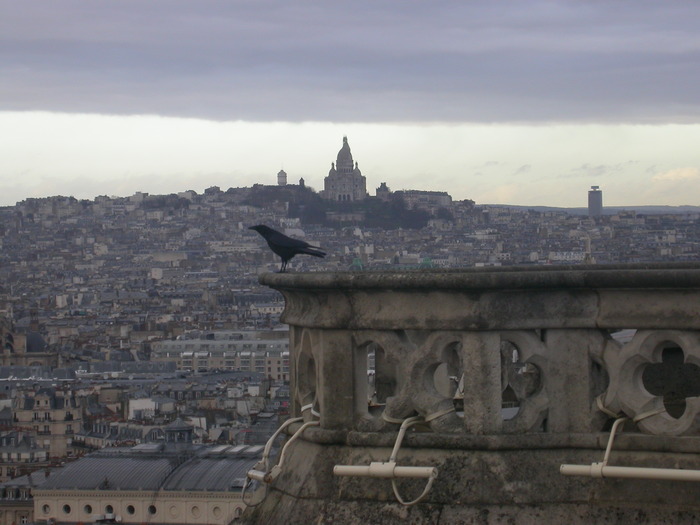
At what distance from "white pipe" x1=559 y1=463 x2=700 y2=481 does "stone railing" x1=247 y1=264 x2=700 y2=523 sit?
0.18 feet

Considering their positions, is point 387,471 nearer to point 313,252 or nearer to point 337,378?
point 337,378

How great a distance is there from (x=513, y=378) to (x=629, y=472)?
37cm

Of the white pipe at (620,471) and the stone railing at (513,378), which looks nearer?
the white pipe at (620,471)

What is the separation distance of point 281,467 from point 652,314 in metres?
0.91

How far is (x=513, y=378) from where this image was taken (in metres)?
4.26

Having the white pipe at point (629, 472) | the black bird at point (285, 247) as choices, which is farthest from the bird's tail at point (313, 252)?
the white pipe at point (629, 472)

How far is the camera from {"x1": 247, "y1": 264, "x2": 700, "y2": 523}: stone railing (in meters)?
4.06

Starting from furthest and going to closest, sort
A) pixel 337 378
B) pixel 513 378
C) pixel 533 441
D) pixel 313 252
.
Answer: pixel 313 252, pixel 337 378, pixel 513 378, pixel 533 441

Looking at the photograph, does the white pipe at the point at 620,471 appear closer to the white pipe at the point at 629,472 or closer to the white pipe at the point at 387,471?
the white pipe at the point at 629,472

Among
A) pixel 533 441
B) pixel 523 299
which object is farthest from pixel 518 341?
pixel 533 441

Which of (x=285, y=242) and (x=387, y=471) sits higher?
(x=285, y=242)

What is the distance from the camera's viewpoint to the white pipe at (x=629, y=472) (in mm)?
3908

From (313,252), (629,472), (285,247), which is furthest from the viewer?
(285,247)

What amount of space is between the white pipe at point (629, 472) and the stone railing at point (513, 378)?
0.06 m
